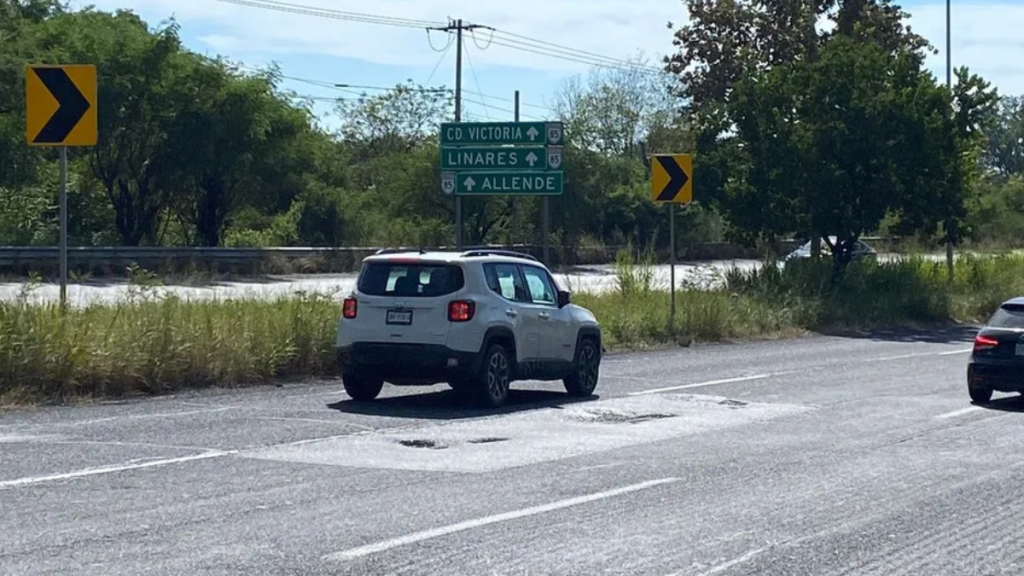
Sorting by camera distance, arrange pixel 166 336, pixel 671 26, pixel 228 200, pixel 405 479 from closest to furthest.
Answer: pixel 405 479, pixel 166 336, pixel 228 200, pixel 671 26

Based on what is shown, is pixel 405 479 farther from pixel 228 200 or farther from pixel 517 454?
pixel 228 200

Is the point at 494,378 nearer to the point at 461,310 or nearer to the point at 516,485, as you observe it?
the point at 461,310

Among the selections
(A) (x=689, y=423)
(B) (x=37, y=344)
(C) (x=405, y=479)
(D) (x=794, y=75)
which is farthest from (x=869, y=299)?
(C) (x=405, y=479)

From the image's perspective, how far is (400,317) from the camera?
16062 millimetres

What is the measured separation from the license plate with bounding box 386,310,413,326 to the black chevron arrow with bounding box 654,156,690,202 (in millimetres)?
11521

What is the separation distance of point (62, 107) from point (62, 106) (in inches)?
0.5

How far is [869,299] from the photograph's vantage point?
115 feet

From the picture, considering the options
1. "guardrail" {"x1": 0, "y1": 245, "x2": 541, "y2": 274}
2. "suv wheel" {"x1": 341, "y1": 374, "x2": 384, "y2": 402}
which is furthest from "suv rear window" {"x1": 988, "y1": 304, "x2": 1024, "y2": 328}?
"guardrail" {"x1": 0, "y1": 245, "x2": 541, "y2": 274}

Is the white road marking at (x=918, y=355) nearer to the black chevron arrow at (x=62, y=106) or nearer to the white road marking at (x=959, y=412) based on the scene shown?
the white road marking at (x=959, y=412)

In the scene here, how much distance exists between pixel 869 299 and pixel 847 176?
2.94m

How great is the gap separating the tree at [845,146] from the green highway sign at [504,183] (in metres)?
10.8

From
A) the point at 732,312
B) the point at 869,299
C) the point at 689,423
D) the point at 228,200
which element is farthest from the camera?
the point at 228,200

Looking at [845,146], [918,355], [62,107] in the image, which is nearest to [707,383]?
[918,355]

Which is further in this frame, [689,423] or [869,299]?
[869,299]
